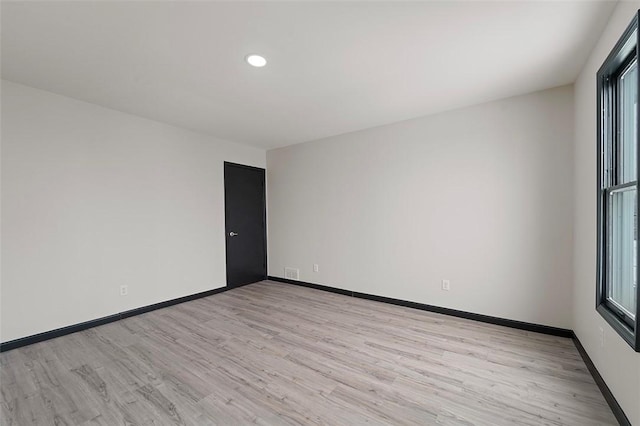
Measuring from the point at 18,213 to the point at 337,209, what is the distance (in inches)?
140

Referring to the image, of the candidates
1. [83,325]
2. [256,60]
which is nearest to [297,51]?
[256,60]

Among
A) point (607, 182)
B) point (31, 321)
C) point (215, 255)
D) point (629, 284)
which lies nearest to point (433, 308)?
point (629, 284)

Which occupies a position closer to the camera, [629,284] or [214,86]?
[629,284]

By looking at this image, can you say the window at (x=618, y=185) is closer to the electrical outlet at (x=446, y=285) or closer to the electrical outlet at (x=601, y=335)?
the electrical outlet at (x=601, y=335)

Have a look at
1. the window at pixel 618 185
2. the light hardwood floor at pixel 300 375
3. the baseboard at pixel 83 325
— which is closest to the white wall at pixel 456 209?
the light hardwood floor at pixel 300 375

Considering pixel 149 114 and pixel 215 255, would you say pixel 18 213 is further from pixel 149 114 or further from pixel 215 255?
pixel 215 255

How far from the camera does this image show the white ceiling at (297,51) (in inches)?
62.0

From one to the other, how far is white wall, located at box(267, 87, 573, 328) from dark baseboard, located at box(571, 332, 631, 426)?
17.5 inches

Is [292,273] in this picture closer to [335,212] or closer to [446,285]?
[335,212]

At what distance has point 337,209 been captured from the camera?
4.10 m

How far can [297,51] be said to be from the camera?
1.95 meters

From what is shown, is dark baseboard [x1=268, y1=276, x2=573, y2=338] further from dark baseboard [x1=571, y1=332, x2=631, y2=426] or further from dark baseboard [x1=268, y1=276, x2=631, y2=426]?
dark baseboard [x1=571, y1=332, x2=631, y2=426]

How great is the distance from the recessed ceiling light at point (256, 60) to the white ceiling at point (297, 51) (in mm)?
52

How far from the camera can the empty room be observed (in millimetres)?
1636
